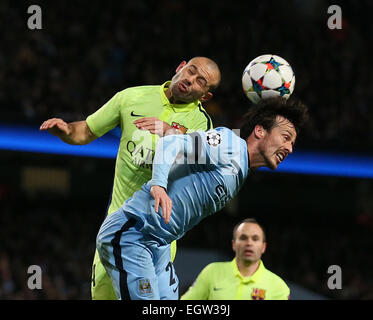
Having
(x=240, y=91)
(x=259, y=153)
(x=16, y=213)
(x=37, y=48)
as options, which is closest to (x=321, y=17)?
(x=240, y=91)

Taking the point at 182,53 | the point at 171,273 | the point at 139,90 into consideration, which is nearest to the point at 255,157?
the point at 171,273

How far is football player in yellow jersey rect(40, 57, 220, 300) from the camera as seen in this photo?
481 centimetres

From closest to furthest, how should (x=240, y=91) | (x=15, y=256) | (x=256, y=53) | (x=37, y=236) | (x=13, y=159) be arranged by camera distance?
1. (x=15, y=256)
2. (x=37, y=236)
3. (x=240, y=91)
4. (x=256, y=53)
5. (x=13, y=159)

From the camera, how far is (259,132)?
4.05 metres

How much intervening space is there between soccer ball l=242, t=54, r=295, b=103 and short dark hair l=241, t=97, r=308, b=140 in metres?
1.09

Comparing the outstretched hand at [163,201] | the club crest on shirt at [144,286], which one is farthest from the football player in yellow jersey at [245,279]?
the outstretched hand at [163,201]

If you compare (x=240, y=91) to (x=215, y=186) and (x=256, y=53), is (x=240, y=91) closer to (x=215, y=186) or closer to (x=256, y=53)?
(x=256, y=53)

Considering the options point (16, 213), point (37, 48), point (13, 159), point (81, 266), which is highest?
point (37, 48)

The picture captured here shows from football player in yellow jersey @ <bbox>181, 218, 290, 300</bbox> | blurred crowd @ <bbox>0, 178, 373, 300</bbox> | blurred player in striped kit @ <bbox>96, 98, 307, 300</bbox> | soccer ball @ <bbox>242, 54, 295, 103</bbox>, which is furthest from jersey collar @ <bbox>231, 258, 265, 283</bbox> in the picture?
blurred crowd @ <bbox>0, 178, 373, 300</bbox>

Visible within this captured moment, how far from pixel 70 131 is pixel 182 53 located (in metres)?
8.92

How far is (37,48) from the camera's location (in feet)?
40.1

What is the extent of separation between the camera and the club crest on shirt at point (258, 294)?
19.6ft

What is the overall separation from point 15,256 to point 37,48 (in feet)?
12.1

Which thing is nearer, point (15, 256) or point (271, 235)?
point (15, 256)
